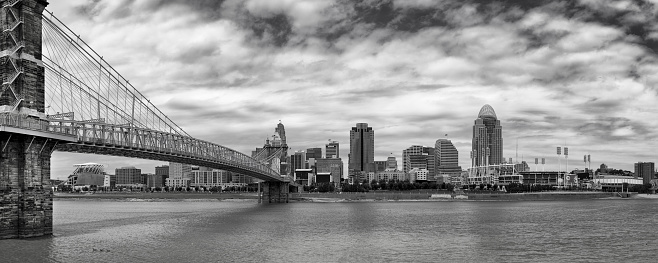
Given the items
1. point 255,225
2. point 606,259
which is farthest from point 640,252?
point 255,225

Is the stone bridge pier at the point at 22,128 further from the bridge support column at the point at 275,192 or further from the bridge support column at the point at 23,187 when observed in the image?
the bridge support column at the point at 275,192

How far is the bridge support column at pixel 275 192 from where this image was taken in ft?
537

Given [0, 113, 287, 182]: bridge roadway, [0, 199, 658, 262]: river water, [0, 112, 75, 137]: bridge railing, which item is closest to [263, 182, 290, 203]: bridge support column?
[0, 113, 287, 182]: bridge roadway

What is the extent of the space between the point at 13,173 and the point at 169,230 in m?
21.7

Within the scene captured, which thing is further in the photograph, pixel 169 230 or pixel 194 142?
pixel 194 142

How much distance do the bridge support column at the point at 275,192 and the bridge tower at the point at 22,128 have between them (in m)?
112

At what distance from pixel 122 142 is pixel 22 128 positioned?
1969cm

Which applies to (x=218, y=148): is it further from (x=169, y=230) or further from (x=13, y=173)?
(x=13, y=173)

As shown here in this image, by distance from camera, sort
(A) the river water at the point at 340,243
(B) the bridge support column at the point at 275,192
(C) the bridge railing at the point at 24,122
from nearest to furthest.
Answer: (A) the river water at the point at 340,243, (C) the bridge railing at the point at 24,122, (B) the bridge support column at the point at 275,192

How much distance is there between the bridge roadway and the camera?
50250 mm

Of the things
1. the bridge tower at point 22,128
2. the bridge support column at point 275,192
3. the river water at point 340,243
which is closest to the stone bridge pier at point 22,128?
the bridge tower at point 22,128

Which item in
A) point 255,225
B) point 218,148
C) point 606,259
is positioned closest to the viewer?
point 606,259

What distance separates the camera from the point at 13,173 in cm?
4944

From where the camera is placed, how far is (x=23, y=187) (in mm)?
49844
